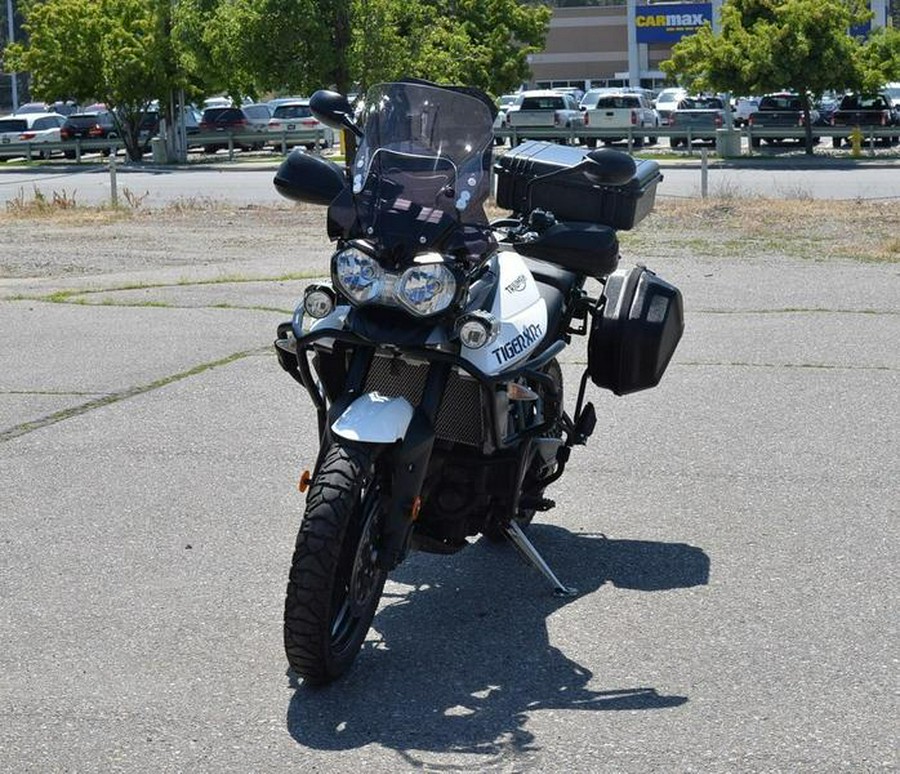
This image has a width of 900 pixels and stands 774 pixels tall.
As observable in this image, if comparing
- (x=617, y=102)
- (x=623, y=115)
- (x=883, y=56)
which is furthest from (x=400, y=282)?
(x=617, y=102)

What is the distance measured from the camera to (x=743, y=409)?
933cm

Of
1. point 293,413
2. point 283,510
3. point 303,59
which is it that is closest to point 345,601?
point 283,510

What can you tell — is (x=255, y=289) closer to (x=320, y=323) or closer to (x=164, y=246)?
(x=164, y=246)

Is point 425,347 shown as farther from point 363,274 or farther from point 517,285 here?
point 517,285

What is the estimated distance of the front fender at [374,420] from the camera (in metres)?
5.11

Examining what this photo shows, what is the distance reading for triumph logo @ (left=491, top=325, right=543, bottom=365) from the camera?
5.52m

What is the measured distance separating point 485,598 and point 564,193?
183 cm

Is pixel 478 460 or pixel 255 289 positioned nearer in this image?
pixel 478 460

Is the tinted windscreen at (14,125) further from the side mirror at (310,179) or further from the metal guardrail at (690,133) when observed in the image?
the side mirror at (310,179)

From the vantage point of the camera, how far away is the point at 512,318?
5.67m

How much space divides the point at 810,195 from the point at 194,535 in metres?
21.1

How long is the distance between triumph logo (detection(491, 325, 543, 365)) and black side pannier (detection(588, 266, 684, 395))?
84cm

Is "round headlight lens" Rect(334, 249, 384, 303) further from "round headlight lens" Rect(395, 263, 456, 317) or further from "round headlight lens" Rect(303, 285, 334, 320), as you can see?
"round headlight lens" Rect(303, 285, 334, 320)

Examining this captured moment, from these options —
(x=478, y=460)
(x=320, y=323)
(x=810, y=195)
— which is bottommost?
(x=810, y=195)
